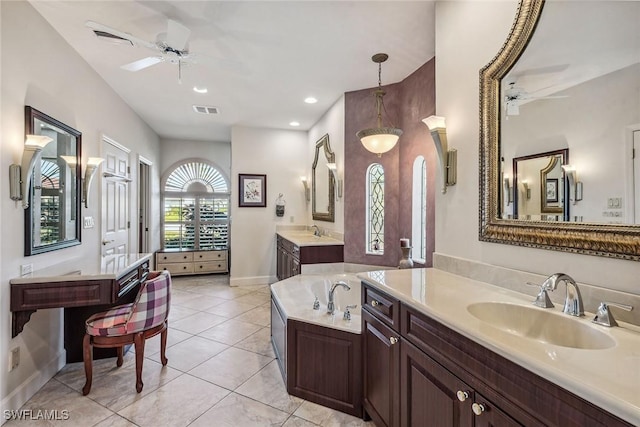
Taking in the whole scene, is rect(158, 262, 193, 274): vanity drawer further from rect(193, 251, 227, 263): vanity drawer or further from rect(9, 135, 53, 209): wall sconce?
rect(9, 135, 53, 209): wall sconce

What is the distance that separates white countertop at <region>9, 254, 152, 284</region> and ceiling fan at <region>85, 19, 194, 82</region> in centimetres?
165

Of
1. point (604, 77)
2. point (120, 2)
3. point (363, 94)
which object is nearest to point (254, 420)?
point (604, 77)

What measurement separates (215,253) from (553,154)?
19.9 feet

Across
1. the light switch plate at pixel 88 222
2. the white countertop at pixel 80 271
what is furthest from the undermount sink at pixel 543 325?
the light switch plate at pixel 88 222

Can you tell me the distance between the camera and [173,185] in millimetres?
6594

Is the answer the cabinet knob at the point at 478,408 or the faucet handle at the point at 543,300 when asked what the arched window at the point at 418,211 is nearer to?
the faucet handle at the point at 543,300

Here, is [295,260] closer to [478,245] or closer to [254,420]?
[254,420]

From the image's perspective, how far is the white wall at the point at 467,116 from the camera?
5.46 feet

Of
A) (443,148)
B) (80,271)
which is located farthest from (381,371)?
(80,271)

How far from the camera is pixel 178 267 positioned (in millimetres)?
6215

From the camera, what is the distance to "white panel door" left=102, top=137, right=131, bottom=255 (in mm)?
3705

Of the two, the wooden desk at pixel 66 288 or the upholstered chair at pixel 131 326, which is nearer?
the wooden desk at pixel 66 288

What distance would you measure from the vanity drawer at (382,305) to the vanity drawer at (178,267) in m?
5.15

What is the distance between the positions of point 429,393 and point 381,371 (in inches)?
18.0
